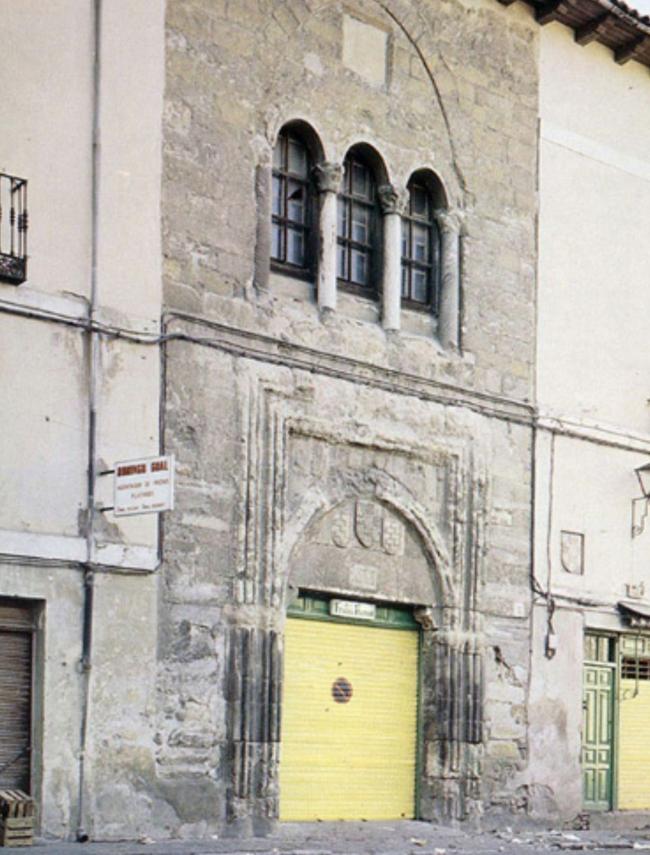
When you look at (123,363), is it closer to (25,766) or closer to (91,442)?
(91,442)

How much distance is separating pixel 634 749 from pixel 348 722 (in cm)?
464

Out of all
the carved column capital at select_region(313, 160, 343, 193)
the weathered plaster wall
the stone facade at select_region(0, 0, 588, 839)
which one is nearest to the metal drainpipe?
the stone facade at select_region(0, 0, 588, 839)

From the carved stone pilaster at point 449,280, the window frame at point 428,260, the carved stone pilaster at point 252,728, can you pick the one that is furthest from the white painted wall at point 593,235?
the carved stone pilaster at point 252,728

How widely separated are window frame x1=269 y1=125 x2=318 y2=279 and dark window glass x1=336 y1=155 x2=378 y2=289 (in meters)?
0.42

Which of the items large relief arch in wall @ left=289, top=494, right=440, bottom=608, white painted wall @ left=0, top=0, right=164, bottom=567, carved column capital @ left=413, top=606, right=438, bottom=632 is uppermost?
white painted wall @ left=0, top=0, right=164, bottom=567

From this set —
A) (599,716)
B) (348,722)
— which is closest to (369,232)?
(348,722)

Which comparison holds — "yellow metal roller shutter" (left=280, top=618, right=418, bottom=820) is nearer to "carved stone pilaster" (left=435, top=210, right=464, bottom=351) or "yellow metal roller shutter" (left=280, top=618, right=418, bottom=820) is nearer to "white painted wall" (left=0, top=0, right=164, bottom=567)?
"white painted wall" (left=0, top=0, right=164, bottom=567)

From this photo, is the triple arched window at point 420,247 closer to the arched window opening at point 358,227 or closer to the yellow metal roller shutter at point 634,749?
the arched window opening at point 358,227

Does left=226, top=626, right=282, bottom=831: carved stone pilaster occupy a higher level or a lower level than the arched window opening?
lower

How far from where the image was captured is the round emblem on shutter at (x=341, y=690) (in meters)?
18.9

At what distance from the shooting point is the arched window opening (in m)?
19.6

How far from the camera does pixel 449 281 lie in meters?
20.4

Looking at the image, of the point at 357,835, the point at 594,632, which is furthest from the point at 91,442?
the point at 594,632

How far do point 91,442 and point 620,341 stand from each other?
8.22m
